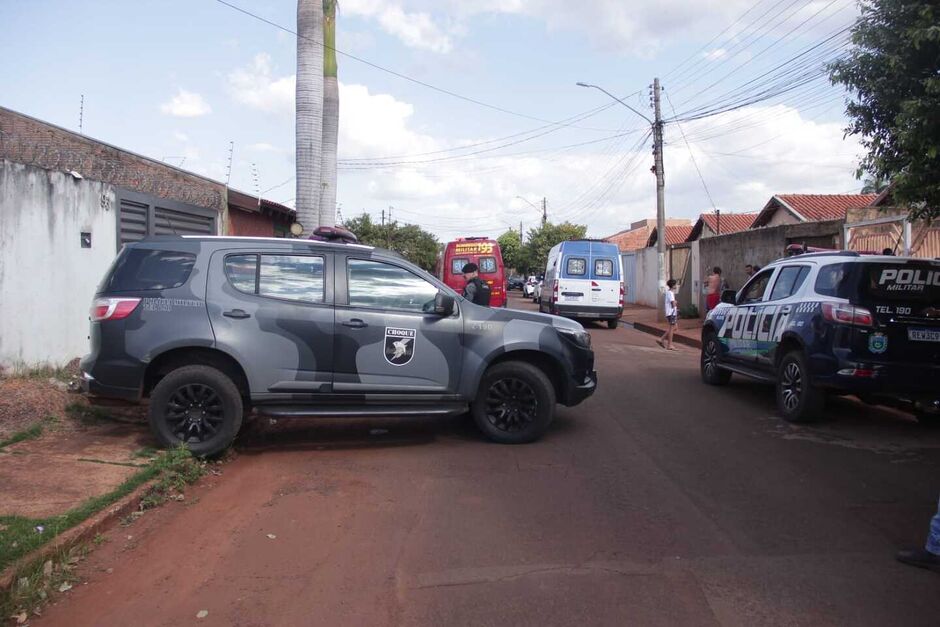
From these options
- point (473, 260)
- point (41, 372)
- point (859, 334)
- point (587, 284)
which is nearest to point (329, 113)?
point (41, 372)

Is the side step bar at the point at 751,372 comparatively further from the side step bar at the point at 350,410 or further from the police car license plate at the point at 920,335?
the side step bar at the point at 350,410

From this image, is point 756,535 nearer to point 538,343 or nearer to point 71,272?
point 538,343

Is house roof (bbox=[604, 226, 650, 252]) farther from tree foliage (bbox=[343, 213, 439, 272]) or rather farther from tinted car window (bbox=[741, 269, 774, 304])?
tinted car window (bbox=[741, 269, 774, 304])

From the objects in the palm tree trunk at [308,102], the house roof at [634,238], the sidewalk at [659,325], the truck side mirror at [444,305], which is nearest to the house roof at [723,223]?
the sidewalk at [659,325]

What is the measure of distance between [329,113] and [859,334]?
977 centimetres

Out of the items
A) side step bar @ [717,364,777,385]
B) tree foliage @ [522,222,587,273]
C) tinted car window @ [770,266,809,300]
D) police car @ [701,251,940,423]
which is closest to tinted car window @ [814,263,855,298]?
police car @ [701,251,940,423]

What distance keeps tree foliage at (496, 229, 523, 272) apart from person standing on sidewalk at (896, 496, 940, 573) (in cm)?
6160

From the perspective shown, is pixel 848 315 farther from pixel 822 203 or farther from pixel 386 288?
pixel 822 203

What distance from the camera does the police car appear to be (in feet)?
25.1

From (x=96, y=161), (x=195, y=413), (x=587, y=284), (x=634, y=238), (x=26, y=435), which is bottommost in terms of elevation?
(x=26, y=435)

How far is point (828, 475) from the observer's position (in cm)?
636

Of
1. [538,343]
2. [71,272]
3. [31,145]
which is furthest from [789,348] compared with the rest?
[31,145]

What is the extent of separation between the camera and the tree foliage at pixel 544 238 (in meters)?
55.1

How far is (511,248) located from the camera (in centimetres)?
7525
